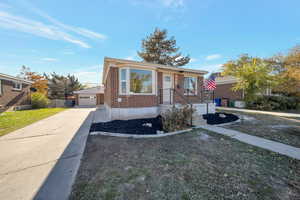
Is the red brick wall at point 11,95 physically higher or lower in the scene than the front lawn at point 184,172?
higher

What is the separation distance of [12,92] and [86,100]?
32.9 feet

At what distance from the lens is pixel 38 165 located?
2.70 meters

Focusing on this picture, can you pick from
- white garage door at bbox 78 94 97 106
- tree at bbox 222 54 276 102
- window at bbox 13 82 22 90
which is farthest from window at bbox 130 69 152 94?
white garage door at bbox 78 94 97 106

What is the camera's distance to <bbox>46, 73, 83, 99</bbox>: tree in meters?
27.8

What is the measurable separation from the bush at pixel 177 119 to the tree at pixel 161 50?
16121mm

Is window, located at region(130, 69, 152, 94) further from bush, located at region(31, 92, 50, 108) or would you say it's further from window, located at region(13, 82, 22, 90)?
bush, located at region(31, 92, 50, 108)

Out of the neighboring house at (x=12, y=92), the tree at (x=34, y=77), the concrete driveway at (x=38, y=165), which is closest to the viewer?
the concrete driveway at (x=38, y=165)

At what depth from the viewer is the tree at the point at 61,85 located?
27.8 m

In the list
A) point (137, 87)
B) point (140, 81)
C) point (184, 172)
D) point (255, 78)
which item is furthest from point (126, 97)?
point (255, 78)

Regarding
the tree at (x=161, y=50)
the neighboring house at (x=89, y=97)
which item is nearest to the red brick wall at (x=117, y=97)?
the tree at (x=161, y=50)

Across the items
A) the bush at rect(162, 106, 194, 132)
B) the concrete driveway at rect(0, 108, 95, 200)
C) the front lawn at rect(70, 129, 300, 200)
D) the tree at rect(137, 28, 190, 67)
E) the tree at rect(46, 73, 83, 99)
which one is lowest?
the concrete driveway at rect(0, 108, 95, 200)

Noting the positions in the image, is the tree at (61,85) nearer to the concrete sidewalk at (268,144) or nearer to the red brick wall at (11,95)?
the red brick wall at (11,95)

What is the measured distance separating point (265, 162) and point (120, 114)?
19.7ft

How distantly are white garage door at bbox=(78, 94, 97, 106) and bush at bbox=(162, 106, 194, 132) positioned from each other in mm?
20639
